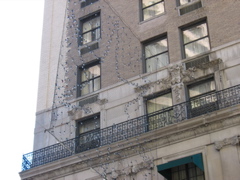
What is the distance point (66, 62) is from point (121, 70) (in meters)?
3.89

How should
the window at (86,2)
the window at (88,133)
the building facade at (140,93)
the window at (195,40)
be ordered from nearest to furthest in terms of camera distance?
the building facade at (140,93)
the window at (195,40)
the window at (88,133)
the window at (86,2)

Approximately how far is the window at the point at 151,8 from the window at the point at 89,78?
3.64 meters

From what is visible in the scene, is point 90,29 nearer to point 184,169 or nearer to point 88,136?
point 88,136

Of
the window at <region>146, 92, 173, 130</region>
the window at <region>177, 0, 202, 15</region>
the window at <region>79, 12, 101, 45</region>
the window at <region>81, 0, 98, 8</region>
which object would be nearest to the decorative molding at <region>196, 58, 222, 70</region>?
the window at <region>146, 92, 173, 130</region>

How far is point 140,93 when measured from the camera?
88.9 ft

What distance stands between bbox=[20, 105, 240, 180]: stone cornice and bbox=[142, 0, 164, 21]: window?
7442 mm

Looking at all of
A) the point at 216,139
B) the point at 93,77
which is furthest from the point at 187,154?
the point at 93,77

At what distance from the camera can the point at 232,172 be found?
72.2 feet

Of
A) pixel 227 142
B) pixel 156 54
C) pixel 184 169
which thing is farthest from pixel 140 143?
pixel 156 54

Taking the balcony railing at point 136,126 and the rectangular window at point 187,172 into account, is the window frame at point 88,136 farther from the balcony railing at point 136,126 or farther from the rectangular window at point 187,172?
the rectangular window at point 187,172

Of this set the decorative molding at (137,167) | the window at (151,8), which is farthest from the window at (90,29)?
the decorative molding at (137,167)

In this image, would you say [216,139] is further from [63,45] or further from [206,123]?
[63,45]

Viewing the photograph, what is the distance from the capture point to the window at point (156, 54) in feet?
90.7

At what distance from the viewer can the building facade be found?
23797 mm
